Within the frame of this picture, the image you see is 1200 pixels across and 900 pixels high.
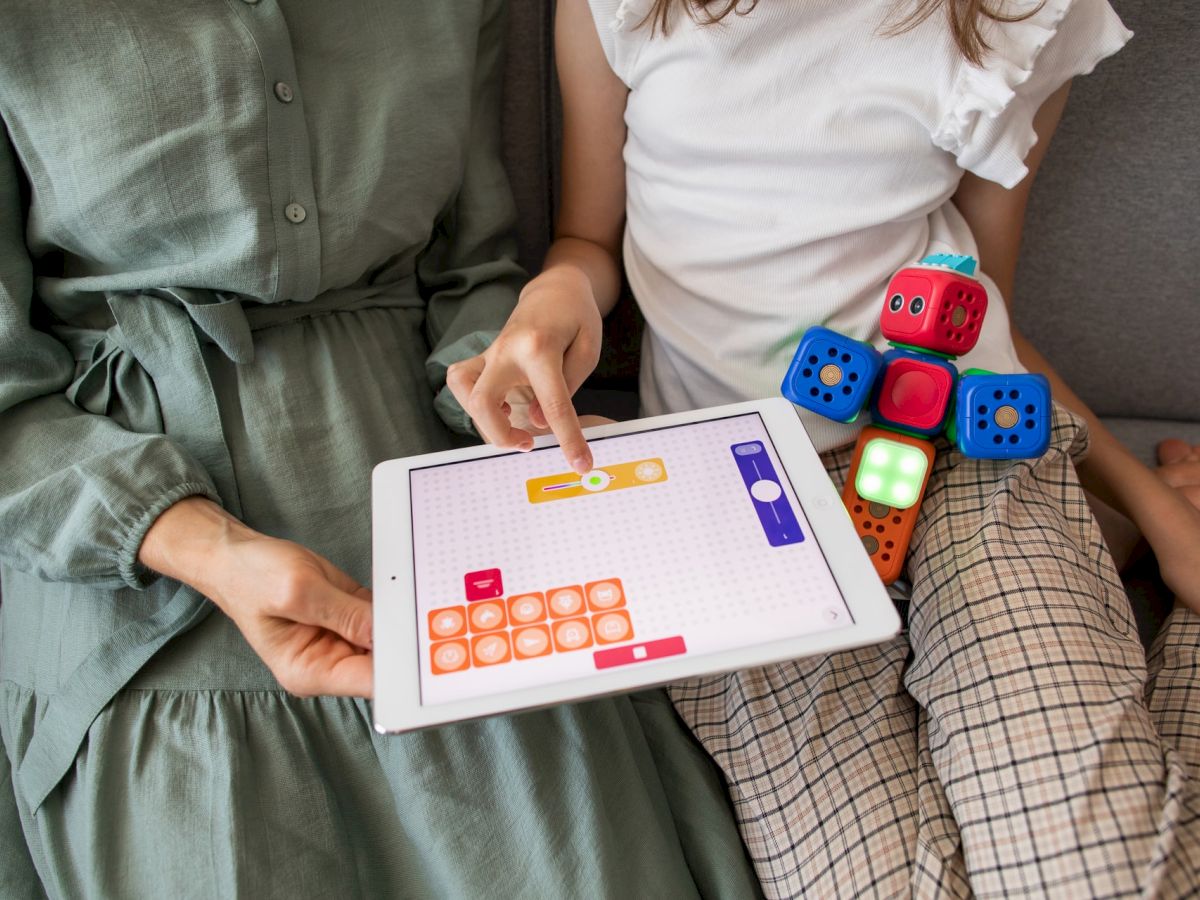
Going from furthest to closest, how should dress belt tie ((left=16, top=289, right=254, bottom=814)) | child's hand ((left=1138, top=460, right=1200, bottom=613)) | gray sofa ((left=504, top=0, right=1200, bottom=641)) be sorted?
gray sofa ((left=504, top=0, right=1200, bottom=641)) → child's hand ((left=1138, top=460, right=1200, bottom=613)) → dress belt tie ((left=16, top=289, right=254, bottom=814))

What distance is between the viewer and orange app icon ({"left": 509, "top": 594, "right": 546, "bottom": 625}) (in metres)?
0.50

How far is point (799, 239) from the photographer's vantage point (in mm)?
689

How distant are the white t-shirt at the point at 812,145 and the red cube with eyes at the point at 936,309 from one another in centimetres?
8

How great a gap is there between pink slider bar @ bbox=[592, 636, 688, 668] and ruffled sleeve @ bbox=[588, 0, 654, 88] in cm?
49

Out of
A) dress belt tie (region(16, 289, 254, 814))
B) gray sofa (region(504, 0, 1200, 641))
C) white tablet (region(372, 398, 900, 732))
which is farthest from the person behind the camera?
gray sofa (region(504, 0, 1200, 641))

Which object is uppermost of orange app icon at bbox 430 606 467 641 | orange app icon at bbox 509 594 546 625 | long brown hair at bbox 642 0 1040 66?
long brown hair at bbox 642 0 1040 66

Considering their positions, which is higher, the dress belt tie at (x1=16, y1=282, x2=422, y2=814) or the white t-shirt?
the white t-shirt

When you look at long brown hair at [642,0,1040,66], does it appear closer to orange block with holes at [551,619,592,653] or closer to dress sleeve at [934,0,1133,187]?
dress sleeve at [934,0,1133,187]

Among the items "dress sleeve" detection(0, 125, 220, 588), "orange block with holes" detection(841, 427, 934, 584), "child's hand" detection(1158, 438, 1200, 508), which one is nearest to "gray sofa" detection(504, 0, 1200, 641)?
"child's hand" detection(1158, 438, 1200, 508)

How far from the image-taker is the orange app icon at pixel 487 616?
501 mm

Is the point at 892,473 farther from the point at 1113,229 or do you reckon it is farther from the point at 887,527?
the point at 1113,229

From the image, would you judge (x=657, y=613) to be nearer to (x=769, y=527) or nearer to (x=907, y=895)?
(x=769, y=527)

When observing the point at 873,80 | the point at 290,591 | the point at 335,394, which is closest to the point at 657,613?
the point at 290,591

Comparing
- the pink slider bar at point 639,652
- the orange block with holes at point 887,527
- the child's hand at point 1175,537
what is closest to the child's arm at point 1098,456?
the child's hand at point 1175,537
